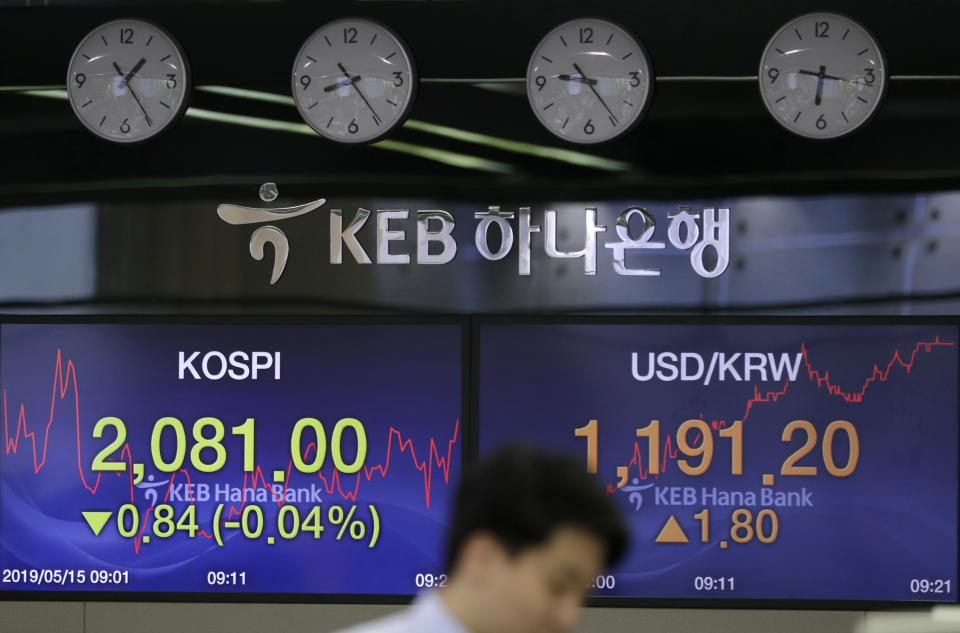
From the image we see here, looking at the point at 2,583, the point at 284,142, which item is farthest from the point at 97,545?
the point at 284,142

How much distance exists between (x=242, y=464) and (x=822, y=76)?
7.83ft

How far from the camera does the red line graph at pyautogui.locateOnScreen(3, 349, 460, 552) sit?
453 cm

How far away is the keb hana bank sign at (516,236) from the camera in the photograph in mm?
4527

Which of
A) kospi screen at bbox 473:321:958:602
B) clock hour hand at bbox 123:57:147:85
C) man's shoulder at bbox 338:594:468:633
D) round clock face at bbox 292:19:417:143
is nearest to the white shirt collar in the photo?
man's shoulder at bbox 338:594:468:633

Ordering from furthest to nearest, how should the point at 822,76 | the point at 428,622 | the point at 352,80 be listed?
the point at 352,80
the point at 822,76
the point at 428,622

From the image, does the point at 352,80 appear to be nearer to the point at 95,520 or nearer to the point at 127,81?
the point at 127,81

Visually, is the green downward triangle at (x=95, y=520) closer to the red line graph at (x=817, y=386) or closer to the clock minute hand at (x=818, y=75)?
the red line graph at (x=817, y=386)

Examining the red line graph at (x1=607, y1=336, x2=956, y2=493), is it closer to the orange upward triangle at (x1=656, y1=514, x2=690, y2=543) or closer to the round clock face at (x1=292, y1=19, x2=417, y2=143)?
the orange upward triangle at (x1=656, y1=514, x2=690, y2=543)

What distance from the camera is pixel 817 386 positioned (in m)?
4.47

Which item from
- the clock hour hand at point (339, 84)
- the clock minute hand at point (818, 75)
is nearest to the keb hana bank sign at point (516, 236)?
the clock hour hand at point (339, 84)

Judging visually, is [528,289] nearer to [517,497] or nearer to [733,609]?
[733,609]

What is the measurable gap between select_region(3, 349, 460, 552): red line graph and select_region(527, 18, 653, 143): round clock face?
44.3 inches

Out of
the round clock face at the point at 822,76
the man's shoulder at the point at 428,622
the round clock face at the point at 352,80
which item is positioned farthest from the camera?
the round clock face at the point at 352,80

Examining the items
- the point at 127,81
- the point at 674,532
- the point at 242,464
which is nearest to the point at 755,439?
the point at 674,532
